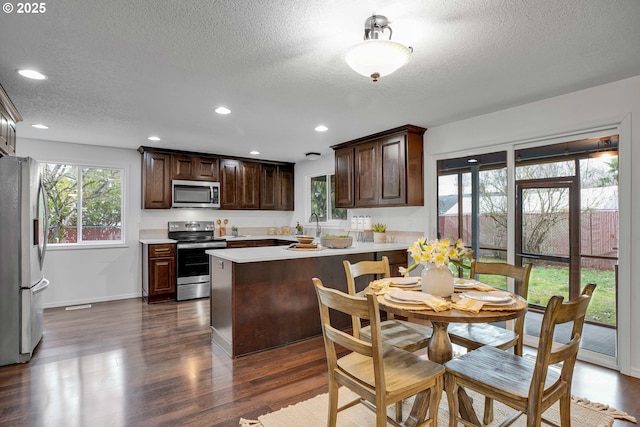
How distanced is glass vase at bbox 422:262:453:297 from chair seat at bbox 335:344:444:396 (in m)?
0.39

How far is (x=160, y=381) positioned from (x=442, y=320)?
2185 millimetres

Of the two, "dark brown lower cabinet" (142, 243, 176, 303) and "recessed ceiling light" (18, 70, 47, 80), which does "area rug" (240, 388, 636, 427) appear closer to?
"recessed ceiling light" (18, 70, 47, 80)

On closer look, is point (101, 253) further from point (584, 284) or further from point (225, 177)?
point (584, 284)

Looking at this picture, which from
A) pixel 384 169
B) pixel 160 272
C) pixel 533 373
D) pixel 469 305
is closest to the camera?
pixel 533 373

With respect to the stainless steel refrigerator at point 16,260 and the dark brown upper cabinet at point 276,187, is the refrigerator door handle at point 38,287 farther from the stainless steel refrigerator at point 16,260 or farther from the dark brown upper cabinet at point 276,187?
the dark brown upper cabinet at point 276,187

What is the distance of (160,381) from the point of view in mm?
2596

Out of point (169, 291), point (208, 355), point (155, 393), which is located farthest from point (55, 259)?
point (155, 393)

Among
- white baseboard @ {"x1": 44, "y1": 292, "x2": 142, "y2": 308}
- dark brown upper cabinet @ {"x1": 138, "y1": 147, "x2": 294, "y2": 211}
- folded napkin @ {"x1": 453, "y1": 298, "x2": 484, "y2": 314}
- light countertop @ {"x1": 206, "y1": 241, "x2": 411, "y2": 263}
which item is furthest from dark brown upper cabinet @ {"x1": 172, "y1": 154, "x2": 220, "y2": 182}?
folded napkin @ {"x1": 453, "y1": 298, "x2": 484, "y2": 314}

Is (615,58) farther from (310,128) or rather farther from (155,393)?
(155,393)

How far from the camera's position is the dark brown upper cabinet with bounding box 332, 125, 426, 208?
4.18 meters

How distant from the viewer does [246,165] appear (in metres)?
6.25

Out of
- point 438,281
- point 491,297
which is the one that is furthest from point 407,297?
point 491,297

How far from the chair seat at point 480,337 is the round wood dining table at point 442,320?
9.3 inches

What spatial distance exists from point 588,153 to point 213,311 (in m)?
3.89
